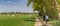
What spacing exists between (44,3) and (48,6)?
0.68 meters

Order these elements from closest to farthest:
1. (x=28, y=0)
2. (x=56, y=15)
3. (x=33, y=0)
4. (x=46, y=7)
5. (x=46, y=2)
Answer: (x=46, y=2) → (x=46, y=7) → (x=33, y=0) → (x=28, y=0) → (x=56, y=15)

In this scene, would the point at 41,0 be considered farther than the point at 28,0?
No

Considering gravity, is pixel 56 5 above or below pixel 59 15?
above

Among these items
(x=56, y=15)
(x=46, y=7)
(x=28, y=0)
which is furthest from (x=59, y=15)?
(x=46, y=7)

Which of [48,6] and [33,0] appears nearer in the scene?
[48,6]

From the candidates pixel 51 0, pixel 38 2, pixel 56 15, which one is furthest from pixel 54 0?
pixel 56 15

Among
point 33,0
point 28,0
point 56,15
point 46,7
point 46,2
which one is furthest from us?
point 56,15

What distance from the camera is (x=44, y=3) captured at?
2478cm

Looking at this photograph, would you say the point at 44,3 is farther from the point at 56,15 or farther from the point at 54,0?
the point at 56,15

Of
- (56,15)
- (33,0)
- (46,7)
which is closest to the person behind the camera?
(46,7)

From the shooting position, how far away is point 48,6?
2503cm

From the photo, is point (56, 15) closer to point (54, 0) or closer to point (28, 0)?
point (28, 0)

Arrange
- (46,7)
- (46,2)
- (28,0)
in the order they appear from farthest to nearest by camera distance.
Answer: (28,0), (46,7), (46,2)

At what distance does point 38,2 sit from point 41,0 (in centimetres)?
187
